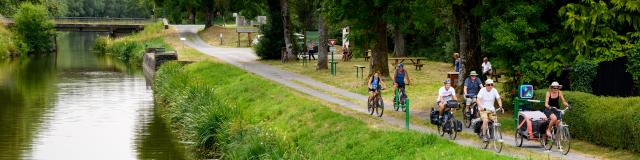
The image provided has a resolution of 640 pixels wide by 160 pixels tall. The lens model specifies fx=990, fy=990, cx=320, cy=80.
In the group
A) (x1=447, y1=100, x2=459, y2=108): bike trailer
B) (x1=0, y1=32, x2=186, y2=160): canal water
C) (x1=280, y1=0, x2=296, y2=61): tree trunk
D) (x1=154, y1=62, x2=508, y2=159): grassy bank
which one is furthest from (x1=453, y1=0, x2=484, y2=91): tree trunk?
(x1=280, y1=0, x2=296, y2=61): tree trunk

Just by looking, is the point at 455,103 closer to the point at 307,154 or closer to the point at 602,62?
the point at 307,154

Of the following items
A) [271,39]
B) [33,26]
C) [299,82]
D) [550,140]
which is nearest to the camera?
[550,140]

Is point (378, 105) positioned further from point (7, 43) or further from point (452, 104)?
point (7, 43)

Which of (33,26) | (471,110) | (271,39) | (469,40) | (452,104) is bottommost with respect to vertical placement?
(471,110)

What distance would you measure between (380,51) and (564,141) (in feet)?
71.1

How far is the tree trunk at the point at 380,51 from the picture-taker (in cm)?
4191

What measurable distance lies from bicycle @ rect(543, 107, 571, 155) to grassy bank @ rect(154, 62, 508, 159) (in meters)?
1.92

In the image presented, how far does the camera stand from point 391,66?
54.6 metres

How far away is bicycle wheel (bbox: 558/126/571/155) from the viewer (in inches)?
822

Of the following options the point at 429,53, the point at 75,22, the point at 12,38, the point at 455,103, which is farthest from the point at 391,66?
the point at 75,22

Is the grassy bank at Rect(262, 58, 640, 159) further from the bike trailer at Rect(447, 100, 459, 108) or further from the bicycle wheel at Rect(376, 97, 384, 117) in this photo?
the bike trailer at Rect(447, 100, 459, 108)

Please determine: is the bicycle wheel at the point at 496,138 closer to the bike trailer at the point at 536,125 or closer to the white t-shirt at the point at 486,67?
the bike trailer at the point at 536,125

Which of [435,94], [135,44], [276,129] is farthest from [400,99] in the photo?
[135,44]

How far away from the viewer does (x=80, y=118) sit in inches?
1545
